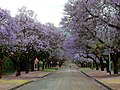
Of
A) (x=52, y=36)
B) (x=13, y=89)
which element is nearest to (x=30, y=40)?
(x=52, y=36)

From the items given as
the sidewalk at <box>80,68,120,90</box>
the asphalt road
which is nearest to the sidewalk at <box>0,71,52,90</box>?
the asphalt road

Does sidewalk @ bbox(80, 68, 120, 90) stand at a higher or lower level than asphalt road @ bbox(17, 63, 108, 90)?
higher

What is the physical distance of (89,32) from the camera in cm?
3647

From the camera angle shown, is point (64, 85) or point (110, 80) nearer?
point (64, 85)

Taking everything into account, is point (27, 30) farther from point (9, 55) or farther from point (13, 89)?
point (13, 89)

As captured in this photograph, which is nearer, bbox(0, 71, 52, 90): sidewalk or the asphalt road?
bbox(0, 71, 52, 90): sidewalk

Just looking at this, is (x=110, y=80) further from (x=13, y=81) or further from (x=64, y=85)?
(x=13, y=81)

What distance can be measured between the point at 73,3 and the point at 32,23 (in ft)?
78.0

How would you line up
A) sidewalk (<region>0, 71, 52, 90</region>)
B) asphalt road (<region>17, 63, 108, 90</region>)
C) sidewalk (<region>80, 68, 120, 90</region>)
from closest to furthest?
sidewalk (<region>80, 68, 120, 90</region>), sidewalk (<region>0, 71, 52, 90</region>), asphalt road (<region>17, 63, 108, 90</region>)

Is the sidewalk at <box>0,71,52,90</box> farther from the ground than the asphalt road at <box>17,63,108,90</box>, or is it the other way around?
the sidewalk at <box>0,71,52,90</box>

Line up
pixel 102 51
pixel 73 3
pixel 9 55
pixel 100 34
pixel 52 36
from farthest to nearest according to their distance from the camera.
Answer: pixel 52 36 → pixel 102 51 → pixel 9 55 → pixel 100 34 → pixel 73 3

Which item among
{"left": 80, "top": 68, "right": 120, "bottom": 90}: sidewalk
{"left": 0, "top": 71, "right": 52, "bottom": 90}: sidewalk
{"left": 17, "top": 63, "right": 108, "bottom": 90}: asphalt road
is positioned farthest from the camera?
{"left": 17, "top": 63, "right": 108, "bottom": 90}: asphalt road

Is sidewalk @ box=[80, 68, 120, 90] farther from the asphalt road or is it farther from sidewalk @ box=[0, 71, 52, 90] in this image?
sidewalk @ box=[0, 71, 52, 90]

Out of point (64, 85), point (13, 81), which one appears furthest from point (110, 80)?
point (13, 81)
